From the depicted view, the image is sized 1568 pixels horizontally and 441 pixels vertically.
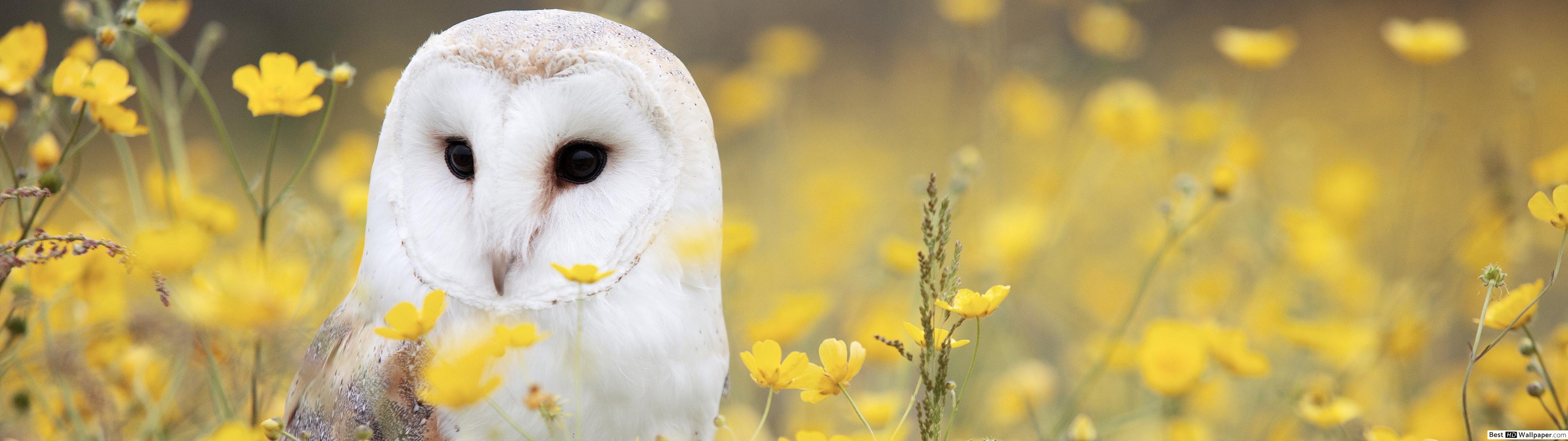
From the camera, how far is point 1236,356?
0.85 metres

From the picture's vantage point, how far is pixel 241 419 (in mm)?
856

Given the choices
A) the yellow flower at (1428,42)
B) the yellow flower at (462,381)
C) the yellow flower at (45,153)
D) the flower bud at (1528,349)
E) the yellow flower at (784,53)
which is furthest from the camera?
the yellow flower at (784,53)

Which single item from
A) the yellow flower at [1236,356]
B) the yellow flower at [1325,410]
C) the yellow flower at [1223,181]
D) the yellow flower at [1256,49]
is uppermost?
the yellow flower at [1256,49]

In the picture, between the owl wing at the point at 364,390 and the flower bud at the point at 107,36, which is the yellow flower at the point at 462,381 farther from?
the flower bud at the point at 107,36

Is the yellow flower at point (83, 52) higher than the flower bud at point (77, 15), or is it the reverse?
the flower bud at point (77, 15)

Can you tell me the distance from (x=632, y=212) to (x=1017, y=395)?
2.06 ft

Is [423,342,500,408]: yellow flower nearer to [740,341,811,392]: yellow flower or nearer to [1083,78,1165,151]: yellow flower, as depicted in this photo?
[740,341,811,392]: yellow flower

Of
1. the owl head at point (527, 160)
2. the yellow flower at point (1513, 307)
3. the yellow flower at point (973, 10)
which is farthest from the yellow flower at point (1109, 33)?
the owl head at point (527, 160)

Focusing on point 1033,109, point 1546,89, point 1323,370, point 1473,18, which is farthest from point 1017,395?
point 1473,18

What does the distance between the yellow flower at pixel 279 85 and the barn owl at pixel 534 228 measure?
0.06 m

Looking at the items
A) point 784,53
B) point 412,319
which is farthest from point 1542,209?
point 784,53

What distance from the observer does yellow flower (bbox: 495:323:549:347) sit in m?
0.56

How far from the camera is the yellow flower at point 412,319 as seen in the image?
0.56 meters

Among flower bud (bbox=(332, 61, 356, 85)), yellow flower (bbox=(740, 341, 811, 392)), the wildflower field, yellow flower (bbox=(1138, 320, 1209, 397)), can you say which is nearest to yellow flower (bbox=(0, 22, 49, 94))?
the wildflower field
